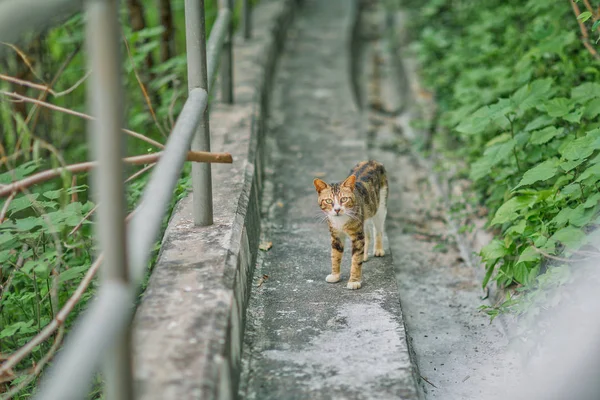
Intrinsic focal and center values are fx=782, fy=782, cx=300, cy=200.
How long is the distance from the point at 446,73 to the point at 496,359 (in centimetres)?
429

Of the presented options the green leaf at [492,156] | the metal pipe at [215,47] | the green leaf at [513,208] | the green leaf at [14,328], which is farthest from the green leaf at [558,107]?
the green leaf at [14,328]

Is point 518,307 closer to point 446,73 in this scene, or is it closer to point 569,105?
point 569,105

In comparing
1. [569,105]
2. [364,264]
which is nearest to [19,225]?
[364,264]

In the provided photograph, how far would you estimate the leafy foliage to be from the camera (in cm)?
361

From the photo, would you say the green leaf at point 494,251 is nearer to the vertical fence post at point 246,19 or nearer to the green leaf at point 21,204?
the green leaf at point 21,204

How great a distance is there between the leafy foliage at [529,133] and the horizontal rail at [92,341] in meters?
1.96

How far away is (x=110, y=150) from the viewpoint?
187 cm

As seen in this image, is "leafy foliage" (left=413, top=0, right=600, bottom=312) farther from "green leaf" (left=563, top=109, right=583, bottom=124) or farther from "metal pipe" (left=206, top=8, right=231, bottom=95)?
"metal pipe" (left=206, top=8, right=231, bottom=95)

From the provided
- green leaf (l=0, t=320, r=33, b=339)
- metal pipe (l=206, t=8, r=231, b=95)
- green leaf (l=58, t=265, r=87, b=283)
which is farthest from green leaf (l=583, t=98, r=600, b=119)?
green leaf (l=0, t=320, r=33, b=339)

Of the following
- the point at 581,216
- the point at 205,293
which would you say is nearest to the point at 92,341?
the point at 205,293

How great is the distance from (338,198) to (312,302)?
0.50 m

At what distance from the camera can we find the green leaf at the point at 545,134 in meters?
4.20

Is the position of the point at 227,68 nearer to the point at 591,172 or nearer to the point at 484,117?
the point at 484,117

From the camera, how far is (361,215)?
380 cm
